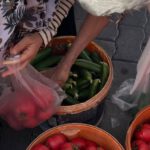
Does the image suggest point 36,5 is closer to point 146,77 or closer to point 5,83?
point 5,83

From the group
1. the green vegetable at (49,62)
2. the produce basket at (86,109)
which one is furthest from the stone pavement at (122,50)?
the green vegetable at (49,62)

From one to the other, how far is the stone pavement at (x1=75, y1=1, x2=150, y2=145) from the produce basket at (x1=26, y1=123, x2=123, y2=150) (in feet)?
0.81

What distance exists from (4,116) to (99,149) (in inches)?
16.4

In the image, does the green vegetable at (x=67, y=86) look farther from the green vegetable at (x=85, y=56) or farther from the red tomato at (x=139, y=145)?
the red tomato at (x=139, y=145)

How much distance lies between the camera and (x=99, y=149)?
1543 millimetres

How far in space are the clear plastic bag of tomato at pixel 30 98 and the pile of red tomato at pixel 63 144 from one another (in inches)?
3.7

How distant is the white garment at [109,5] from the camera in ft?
3.83

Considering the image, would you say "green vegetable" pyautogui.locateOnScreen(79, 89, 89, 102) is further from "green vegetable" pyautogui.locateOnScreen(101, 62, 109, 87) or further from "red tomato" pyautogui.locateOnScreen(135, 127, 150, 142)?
"red tomato" pyautogui.locateOnScreen(135, 127, 150, 142)

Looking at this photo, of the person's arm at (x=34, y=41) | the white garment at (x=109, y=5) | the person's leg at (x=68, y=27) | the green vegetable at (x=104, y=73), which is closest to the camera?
the white garment at (x=109, y=5)

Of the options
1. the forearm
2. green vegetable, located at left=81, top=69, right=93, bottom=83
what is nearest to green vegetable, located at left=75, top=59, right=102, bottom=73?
green vegetable, located at left=81, top=69, right=93, bottom=83

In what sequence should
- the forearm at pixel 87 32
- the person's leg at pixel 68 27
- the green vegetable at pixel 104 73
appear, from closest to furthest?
the forearm at pixel 87 32 → the green vegetable at pixel 104 73 → the person's leg at pixel 68 27

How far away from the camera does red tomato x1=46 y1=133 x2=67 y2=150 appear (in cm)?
153

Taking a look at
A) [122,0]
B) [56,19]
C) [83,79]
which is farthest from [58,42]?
[122,0]

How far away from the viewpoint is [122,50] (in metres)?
2.19
